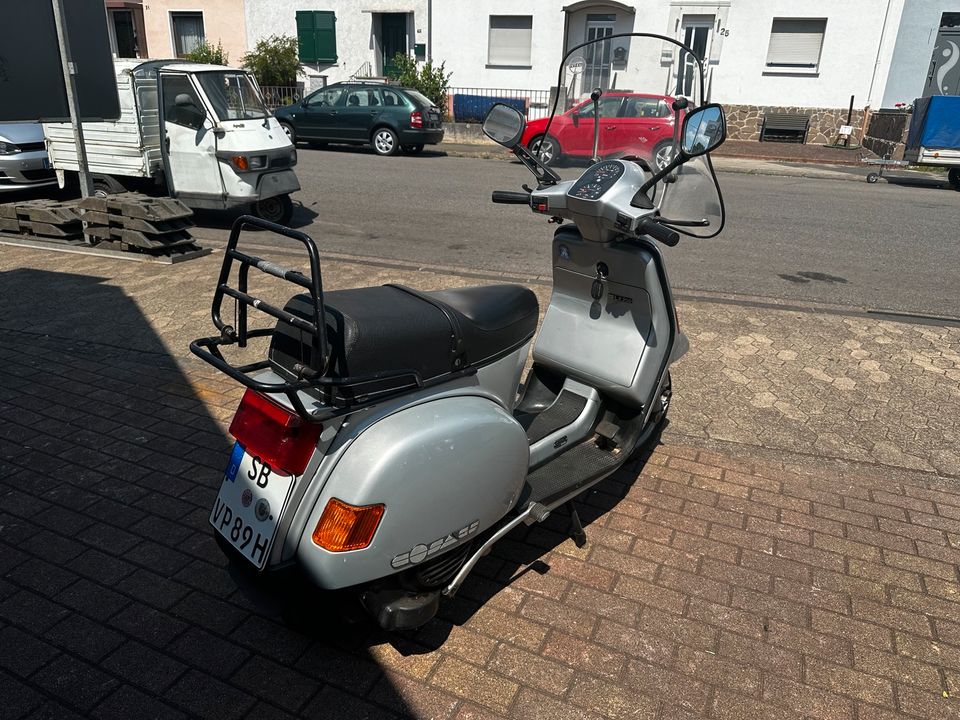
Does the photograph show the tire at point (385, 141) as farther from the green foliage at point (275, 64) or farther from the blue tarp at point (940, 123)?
the blue tarp at point (940, 123)

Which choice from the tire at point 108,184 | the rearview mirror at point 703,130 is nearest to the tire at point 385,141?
the tire at point 108,184

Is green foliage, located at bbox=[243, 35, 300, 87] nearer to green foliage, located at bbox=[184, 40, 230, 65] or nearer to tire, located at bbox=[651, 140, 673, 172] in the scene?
green foliage, located at bbox=[184, 40, 230, 65]

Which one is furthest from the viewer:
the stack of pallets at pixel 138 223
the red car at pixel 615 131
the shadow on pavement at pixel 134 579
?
the stack of pallets at pixel 138 223

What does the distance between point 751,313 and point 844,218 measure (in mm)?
6041

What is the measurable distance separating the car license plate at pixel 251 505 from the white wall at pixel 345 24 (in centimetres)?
2408

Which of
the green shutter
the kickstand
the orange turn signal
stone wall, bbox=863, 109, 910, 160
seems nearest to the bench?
stone wall, bbox=863, 109, 910, 160

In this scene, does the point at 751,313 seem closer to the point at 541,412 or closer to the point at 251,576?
the point at 541,412

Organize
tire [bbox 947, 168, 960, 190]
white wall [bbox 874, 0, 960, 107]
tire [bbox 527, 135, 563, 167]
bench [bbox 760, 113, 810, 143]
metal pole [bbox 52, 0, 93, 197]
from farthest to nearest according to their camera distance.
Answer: bench [bbox 760, 113, 810, 143], white wall [bbox 874, 0, 960, 107], tire [bbox 947, 168, 960, 190], metal pole [bbox 52, 0, 93, 197], tire [bbox 527, 135, 563, 167]

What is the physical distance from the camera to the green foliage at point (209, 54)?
82.9ft

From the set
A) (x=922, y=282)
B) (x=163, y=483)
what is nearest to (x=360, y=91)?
(x=922, y=282)

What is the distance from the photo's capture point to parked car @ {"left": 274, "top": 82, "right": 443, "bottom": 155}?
17094 millimetres

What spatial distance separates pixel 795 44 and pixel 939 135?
7.92 m

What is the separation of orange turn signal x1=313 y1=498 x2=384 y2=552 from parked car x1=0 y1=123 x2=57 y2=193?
33.8ft

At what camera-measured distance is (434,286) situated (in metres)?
7.00
